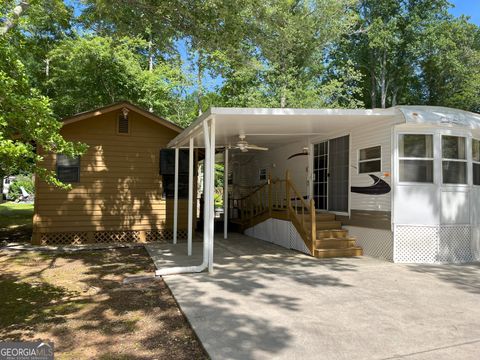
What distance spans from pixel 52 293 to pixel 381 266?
521 cm

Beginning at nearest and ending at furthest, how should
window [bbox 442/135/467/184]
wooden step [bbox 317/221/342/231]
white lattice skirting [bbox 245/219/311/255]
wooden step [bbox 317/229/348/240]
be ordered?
window [bbox 442/135/467/184]
wooden step [bbox 317/229/348/240]
wooden step [bbox 317/221/342/231]
white lattice skirting [bbox 245/219/311/255]

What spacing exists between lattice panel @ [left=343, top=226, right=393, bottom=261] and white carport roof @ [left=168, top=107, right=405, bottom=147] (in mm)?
2141

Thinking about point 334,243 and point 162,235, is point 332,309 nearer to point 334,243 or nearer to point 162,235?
point 334,243

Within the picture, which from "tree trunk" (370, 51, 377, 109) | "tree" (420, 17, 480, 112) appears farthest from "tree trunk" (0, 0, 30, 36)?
"tree" (420, 17, 480, 112)

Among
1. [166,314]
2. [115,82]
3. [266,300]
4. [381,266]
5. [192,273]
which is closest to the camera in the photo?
[166,314]

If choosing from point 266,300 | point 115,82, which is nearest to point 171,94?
point 115,82

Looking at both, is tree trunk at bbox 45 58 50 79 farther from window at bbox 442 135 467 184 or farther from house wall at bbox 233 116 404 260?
window at bbox 442 135 467 184

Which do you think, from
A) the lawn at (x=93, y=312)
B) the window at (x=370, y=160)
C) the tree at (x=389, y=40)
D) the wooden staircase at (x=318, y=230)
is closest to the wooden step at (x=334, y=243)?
the wooden staircase at (x=318, y=230)

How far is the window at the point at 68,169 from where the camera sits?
912 centimetres

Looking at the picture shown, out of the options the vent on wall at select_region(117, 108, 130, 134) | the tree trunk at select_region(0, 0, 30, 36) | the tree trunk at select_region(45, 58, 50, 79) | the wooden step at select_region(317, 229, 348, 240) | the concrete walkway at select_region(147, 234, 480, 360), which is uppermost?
the tree trunk at select_region(45, 58, 50, 79)

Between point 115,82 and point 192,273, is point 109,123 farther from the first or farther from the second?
point 115,82

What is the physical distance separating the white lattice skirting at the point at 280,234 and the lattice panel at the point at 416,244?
1.73 metres

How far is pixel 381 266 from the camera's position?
665 cm

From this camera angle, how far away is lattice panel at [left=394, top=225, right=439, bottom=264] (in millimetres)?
7035
